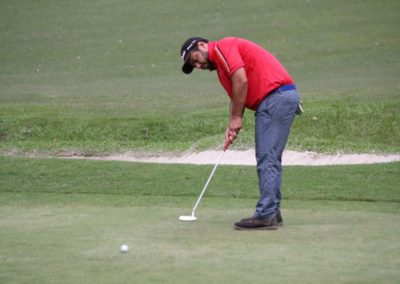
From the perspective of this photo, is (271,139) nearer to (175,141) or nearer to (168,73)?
(175,141)

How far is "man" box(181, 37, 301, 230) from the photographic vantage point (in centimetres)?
896

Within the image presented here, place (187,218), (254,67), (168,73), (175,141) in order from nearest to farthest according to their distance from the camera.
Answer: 1. (254,67)
2. (187,218)
3. (175,141)
4. (168,73)

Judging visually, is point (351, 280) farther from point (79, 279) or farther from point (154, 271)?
point (79, 279)

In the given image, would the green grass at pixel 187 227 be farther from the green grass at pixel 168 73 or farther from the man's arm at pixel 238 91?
the green grass at pixel 168 73

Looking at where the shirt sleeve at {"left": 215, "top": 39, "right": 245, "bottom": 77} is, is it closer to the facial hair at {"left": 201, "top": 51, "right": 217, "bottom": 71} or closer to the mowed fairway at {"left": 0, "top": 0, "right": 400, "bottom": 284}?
the facial hair at {"left": 201, "top": 51, "right": 217, "bottom": 71}

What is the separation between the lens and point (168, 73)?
27094 mm

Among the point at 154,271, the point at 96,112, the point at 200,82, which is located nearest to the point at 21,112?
the point at 96,112

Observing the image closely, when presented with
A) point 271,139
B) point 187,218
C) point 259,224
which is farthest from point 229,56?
point 187,218

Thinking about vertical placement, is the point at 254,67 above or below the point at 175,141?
above

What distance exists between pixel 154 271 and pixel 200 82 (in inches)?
729

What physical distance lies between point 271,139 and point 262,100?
357mm

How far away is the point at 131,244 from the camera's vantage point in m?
8.21

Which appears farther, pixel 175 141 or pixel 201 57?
pixel 175 141

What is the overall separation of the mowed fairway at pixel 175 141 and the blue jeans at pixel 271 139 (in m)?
0.38
